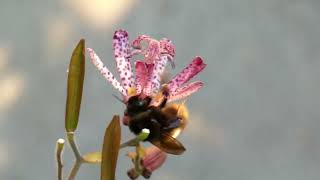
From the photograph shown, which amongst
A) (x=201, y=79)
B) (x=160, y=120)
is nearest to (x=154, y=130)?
(x=160, y=120)

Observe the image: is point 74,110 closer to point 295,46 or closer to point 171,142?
point 171,142

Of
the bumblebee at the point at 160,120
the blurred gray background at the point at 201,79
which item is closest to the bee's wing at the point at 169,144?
the bumblebee at the point at 160,120

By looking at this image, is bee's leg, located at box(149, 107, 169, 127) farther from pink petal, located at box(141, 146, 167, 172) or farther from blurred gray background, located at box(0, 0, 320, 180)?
blurred gray background, located at box(0, 0, 320, 180)

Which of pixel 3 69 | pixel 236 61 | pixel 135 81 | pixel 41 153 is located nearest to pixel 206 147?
pixel 236 61

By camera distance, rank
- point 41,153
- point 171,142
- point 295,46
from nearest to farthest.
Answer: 1. point 171,142
2. point 41,153
3. point 295,46

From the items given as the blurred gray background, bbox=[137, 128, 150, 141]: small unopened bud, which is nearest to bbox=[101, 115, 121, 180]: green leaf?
bbox=[137, 128, 150, 141]: small unopened bud

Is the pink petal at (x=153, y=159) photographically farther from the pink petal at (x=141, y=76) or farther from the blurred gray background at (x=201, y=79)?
the blurred gray background at (x=201, y=79)

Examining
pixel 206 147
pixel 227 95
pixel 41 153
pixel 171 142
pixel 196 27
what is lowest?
pixel 171 142

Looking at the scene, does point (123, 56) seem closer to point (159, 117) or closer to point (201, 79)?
point (159, 117)
